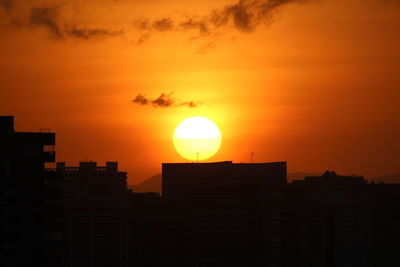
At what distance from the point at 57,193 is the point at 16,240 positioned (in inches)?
292

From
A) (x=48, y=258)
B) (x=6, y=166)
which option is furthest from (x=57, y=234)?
(x=6, y=166)

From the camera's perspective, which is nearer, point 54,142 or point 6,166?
point 6,166

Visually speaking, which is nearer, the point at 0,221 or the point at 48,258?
the point at 0,221

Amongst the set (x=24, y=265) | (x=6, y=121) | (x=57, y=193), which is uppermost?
(x=6, y=121)

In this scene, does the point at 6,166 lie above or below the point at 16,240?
above

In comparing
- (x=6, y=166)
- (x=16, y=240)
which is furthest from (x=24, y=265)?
(x=6, y=166)

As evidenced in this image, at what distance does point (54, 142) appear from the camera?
12250 centimetres

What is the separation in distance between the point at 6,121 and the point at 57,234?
13038 mm

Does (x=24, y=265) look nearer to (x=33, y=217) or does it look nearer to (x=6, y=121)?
(x=33, y=217)

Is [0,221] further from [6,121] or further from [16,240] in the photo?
[6,121]

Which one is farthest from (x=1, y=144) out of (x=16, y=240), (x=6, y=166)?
(x=16, y=240)

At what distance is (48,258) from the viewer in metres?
118

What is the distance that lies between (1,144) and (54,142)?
842cm

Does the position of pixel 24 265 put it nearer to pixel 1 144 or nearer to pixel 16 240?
pixel 16 240
